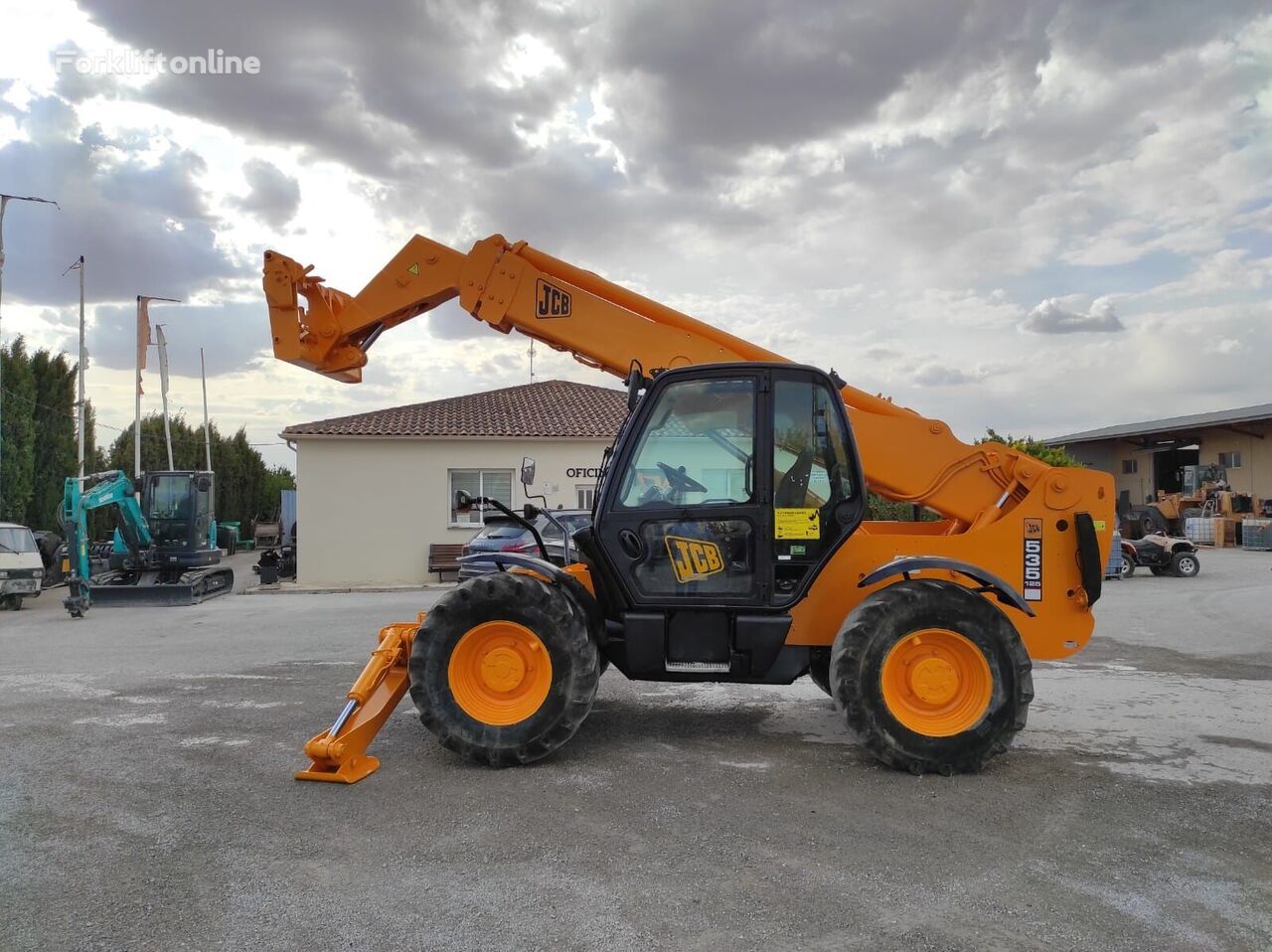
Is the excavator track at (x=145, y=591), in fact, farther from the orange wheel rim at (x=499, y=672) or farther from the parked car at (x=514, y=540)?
the orange wheel rim at (x=499, y=672)

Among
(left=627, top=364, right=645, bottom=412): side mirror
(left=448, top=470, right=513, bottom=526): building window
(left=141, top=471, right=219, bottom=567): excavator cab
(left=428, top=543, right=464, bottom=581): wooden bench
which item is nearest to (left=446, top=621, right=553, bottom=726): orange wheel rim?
(left=627, top=364, right=645, bottom=412): side mirror

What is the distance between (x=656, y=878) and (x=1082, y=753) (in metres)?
3.30

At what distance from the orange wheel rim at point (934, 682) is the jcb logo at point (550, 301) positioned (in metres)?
3.26

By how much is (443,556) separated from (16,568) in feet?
28.5

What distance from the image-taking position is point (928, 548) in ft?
19.2

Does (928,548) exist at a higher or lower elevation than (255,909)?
higher

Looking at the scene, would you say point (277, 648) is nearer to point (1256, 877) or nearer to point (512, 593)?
point (512, 593)

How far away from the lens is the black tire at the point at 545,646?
5.38 meters

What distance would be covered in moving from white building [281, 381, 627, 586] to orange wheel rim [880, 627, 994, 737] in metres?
16.5

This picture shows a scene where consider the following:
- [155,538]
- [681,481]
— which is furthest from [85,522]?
[681,481]

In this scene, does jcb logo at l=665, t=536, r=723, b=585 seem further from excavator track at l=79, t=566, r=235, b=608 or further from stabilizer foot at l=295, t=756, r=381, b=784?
excavator track at l=79, t=566, r=235, b=608

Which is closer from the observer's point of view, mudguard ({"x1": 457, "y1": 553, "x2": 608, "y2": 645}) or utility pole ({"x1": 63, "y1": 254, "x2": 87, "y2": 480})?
mudguard ({"x1": 457, "y1": 553, "x2": 608, "y2": 645})

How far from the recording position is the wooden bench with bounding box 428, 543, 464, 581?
72.0 feet

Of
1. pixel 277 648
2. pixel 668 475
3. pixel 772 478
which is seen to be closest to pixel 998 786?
pixel 772 478
